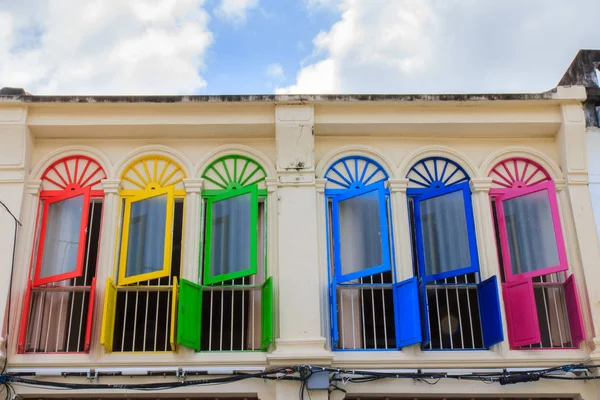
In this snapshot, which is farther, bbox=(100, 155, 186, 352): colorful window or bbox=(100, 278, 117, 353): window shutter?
bbox=(100, 155, 186, 352): colorful window

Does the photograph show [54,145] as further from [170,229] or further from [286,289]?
[286,289]

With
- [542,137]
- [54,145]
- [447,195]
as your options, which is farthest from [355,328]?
[54,145]

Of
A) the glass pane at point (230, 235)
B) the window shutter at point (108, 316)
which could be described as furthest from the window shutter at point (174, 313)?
the window shutter at point (108, 316)

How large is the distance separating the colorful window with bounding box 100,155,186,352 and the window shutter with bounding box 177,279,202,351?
0.15 meters

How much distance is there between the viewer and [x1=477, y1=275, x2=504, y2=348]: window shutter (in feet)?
29.3

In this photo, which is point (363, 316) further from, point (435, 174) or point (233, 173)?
point (233, 173)

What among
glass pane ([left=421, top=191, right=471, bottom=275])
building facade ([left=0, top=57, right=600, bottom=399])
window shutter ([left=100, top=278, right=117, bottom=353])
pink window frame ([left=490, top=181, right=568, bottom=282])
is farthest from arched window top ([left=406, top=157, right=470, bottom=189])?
window shutter ([left=100, top=278, right=117, bottom=353])

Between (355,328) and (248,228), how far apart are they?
71.4 inches

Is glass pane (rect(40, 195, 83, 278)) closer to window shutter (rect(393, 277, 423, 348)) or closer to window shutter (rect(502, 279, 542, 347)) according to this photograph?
window shutter (rect(393, 277, 423, 348))

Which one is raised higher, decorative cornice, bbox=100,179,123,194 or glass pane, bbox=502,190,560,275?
decorative cornice, bbox=100,179,123,194

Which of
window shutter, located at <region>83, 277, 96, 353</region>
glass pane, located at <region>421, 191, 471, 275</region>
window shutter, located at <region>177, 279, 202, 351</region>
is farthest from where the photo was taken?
glass pane, located at <region>421, 191, 471, 275</region>

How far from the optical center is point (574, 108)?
10.1m

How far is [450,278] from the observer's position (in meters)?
9.69

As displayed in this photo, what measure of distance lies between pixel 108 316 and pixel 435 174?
456 cm
